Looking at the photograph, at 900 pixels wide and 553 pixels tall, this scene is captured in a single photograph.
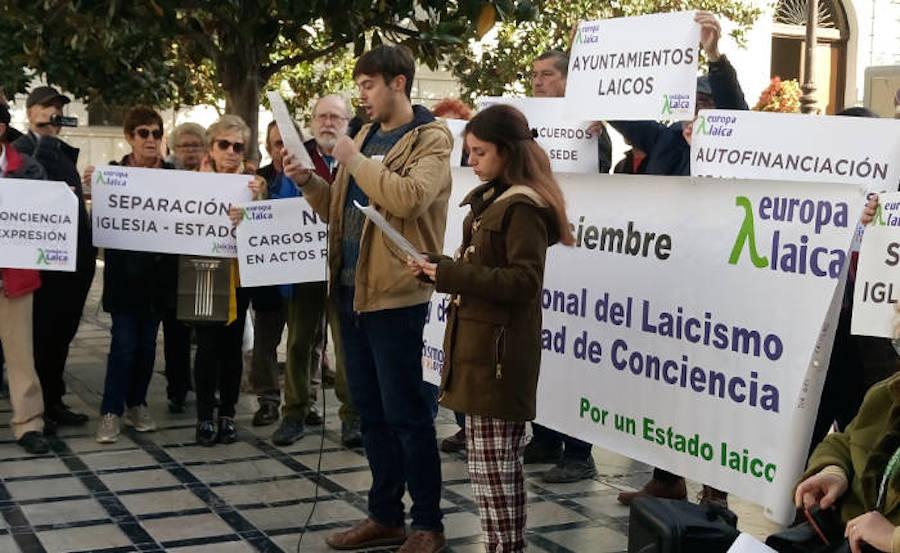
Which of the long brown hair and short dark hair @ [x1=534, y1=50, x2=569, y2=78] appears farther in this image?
short dark hair @ [x1=534, y1=50, x2=569, y2=78]

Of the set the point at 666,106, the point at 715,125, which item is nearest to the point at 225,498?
the point at 666,106

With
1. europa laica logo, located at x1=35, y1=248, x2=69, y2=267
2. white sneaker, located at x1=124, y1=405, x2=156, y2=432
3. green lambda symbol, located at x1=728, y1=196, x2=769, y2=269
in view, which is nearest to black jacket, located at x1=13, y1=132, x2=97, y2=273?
europa laica logo, located at x1=35, y1=248, x2=69, y2=267

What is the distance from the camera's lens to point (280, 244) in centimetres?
717

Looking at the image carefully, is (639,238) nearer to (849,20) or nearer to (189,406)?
(189,406)

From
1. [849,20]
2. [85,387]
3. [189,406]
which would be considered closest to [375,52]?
[189,406]

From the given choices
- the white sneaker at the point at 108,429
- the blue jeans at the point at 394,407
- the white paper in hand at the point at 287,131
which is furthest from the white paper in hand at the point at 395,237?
the white sneaker at the point at 108,429

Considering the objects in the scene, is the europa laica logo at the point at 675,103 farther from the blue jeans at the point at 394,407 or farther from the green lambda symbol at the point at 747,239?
the blue jeans at the point at 394,407

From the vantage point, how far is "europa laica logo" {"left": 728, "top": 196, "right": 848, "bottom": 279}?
14.2 feet

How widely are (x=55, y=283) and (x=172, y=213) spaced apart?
1.10m

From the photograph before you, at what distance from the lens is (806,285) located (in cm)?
440

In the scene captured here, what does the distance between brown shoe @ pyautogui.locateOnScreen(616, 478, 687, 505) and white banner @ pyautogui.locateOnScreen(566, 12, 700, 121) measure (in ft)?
5.65

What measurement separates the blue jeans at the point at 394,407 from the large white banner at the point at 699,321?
0.75m

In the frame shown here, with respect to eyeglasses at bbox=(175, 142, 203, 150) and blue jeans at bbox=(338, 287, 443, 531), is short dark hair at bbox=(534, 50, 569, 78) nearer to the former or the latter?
eyeglasses at bbox=(175, 142, 203, 150)

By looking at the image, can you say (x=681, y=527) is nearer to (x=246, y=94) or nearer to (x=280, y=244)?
(x=280, y=244)
